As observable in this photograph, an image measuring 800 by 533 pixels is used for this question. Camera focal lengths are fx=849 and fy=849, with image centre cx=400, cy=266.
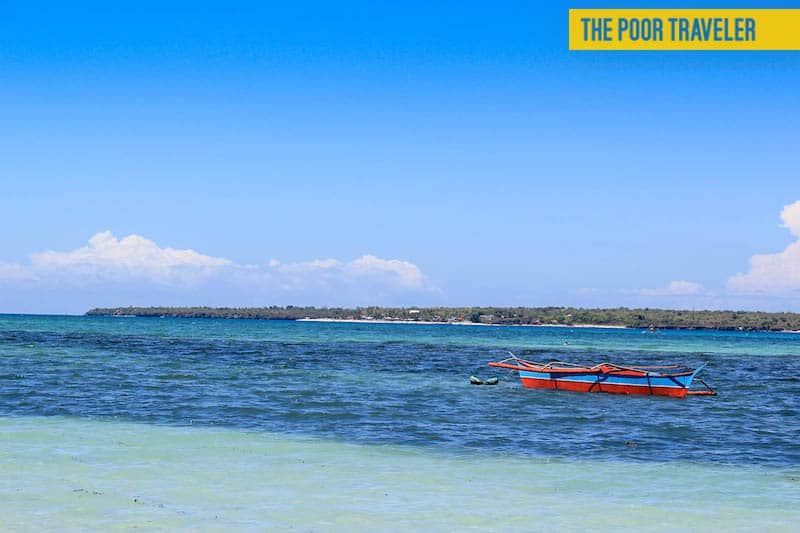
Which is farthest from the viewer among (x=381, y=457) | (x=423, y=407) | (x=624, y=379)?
(x=624, y=379)

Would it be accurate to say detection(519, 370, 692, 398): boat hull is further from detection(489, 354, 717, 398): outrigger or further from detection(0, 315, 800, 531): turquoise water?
detection(0, 315, 800, 531): turquoise water

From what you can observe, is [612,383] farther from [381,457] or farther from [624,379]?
[381,457]

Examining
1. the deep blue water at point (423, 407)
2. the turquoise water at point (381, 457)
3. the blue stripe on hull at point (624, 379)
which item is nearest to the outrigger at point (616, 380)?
the blue stripe on hull at point (624, 379)

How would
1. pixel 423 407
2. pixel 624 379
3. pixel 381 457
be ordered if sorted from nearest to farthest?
pixel 381 457, pixel 423 407, pixel 624 379

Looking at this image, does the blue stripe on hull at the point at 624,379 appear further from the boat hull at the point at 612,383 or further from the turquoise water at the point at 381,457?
the turquoise water at the point at 381,457

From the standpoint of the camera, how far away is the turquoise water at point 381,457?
54.0ft

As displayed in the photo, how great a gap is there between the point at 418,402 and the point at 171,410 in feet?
35.5

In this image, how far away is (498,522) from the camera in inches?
627

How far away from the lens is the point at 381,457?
75.6 feet

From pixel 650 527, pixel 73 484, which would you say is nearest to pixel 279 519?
pixel 73 484

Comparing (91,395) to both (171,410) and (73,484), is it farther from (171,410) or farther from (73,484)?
(73,484)

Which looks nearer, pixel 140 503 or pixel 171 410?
pixel 140 503

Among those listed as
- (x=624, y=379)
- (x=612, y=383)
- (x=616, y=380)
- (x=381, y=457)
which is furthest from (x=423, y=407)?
(x=624, y=379)

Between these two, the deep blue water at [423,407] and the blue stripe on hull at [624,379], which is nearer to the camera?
the deep blue water at [423,407]
